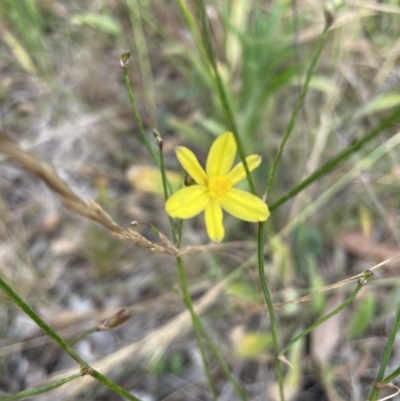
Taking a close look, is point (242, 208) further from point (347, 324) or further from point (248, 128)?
point (347, 324)

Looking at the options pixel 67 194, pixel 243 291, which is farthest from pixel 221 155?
pixel 243 291

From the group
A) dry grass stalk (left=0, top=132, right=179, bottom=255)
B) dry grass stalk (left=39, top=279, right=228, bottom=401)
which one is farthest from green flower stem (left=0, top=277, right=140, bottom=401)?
dry grass stalk (left=39, top=279, right=228, bottom=401)

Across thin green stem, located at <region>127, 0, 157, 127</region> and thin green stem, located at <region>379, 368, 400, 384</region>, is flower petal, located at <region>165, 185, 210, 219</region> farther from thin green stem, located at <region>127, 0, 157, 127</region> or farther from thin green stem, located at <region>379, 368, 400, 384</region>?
thin green stem, located at <region>127, 0, 157, 127</region>

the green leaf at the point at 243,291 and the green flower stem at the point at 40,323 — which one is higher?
the green flower stem at the point at 40,323

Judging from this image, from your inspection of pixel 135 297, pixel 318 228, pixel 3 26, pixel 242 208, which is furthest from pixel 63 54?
pixel 242 208

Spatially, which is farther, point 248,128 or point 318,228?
point 318,228

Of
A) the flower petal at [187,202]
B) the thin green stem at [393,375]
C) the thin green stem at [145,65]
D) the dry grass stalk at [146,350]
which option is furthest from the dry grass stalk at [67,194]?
the thin green stem at [145,65]

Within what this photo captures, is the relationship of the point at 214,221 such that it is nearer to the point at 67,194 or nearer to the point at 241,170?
the point at 241,170

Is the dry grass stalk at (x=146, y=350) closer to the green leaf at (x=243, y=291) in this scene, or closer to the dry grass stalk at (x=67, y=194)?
the green leaf at (x=243, y=291)

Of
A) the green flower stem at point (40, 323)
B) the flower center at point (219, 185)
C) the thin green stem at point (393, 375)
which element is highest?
the flower center at point (219, 185)
